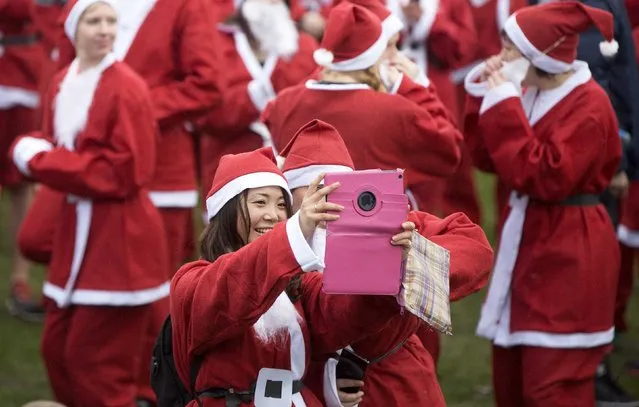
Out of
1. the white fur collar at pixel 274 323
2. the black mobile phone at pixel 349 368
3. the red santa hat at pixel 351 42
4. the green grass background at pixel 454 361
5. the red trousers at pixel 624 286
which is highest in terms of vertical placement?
the red santa hat at pixel 351 42

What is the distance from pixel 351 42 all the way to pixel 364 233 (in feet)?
7.10

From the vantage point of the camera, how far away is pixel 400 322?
394 cm

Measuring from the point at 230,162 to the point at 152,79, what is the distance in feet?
9.42

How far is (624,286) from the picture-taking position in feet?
24.0

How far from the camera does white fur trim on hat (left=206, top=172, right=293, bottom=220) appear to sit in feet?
12.7

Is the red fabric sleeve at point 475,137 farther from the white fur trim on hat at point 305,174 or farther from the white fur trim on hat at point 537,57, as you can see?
the white fur trim on hat at point 305,174

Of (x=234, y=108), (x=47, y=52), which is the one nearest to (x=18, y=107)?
(x=47, y=52)

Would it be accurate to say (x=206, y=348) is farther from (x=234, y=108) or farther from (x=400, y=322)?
(x=234, y=108)

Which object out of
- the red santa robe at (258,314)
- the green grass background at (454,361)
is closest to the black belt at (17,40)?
the green grass background at (454,361)

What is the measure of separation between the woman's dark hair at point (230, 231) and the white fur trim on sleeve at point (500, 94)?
170cm

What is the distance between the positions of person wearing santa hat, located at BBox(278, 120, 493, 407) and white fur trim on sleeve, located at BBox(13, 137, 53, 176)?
5.89 feet

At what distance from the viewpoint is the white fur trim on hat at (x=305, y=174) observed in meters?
4.11

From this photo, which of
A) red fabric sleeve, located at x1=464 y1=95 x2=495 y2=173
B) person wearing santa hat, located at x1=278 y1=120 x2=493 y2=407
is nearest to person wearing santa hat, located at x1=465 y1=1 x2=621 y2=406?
red fabric sleeve, located at x1=464 y1=95 x2=495 y2=173

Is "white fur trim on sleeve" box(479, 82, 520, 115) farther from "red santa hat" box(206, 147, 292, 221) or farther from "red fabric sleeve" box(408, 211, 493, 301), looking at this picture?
"red santa hat" box(206, 147, 292, 221)
